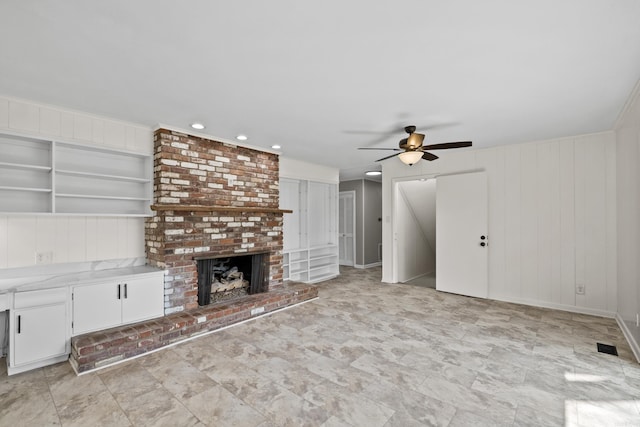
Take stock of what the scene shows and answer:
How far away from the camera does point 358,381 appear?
7.97ft

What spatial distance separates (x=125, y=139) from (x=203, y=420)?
319cm

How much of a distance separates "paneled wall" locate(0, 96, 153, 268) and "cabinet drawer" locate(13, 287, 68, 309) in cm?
59

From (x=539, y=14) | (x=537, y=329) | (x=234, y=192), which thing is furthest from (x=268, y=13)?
(x=537, y=329)

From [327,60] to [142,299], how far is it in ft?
10.3

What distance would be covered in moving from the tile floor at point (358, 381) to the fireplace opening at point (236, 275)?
0.82 m

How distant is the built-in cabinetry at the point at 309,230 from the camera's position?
566 centimetres

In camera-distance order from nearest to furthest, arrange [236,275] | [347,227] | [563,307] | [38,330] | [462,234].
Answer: [38,330] → [563,307] → [236,275] → [462,234] → [347,227]

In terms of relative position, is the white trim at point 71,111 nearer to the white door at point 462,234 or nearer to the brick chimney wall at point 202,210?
the brick chimney wall at point 202,210

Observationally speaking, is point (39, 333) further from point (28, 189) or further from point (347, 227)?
point (347, 227)

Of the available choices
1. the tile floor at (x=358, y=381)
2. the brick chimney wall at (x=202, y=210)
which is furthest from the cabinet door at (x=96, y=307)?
the brick chimney wall at (x=202, y=210)

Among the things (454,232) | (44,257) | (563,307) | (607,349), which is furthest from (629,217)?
(44,257)

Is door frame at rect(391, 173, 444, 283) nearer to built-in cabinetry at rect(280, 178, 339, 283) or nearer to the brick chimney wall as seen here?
built-in cabinetry at rect(280, 178, 339, 283)

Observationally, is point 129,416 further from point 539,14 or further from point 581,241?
point 581,241

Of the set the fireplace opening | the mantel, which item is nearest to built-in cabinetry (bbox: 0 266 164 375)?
the mantel
